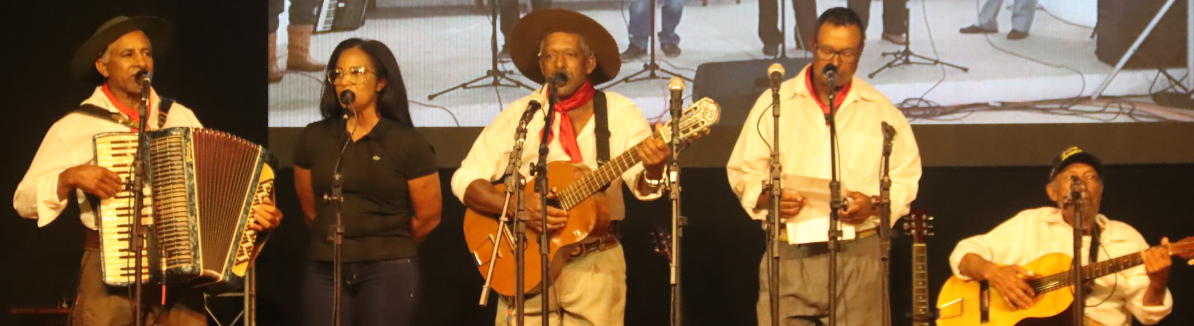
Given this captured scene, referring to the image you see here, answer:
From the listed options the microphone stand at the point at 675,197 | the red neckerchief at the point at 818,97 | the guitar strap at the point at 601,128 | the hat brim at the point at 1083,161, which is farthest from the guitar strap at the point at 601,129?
the hat brim at the point at 1083,161

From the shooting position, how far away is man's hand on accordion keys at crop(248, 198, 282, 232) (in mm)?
5016

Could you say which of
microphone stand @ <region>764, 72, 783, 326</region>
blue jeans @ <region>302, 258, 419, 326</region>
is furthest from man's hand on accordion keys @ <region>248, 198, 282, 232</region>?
microphone stand @ <region>764, 72, 783, 326</region>

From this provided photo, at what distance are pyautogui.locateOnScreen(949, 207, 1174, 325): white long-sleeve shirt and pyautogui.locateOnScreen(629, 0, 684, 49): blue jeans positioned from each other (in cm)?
193

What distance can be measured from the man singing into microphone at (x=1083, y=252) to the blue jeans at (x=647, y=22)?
1.94 metres

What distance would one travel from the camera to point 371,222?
5340mm

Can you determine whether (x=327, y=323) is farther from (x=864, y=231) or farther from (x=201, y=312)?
(x=864, y=231)

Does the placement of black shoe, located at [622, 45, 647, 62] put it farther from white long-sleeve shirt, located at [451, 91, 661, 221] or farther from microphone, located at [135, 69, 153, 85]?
microphone, located at [135, 69, 153, 85]

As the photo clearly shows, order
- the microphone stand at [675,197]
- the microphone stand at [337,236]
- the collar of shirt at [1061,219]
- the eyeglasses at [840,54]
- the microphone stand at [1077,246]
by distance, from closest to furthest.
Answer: the microphone stand at [675,197] < the microphone stand at [1077,246] < the microphone stand at [337,236] < the eyeglasses at [840,54] < the collar of shirt at [1061,219]

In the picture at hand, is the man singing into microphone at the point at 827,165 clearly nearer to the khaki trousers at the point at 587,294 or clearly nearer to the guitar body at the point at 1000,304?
the khaki trousers at the point at 587,294

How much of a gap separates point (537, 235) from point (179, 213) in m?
1.44

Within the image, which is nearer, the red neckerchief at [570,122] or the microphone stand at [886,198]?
the microphone stand at [886,198]

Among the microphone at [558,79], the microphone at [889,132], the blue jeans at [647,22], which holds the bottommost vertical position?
the microphone at [889,132]

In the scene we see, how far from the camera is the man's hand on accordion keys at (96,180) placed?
15.5 feet

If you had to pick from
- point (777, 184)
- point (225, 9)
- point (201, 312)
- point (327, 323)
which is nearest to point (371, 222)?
point (327, 323)
